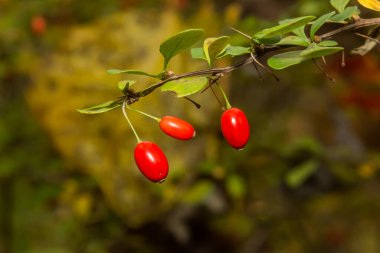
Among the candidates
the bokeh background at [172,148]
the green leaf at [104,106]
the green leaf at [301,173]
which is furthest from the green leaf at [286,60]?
the green leaf at [301,173]

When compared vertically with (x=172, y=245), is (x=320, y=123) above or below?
above

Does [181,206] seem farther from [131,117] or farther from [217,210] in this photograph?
[131,117]

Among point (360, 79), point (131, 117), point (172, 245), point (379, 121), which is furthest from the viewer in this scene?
point (379, 121)

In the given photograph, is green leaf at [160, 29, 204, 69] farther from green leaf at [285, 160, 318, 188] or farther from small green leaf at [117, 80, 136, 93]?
green leaf at [285, 160, 318, 188]

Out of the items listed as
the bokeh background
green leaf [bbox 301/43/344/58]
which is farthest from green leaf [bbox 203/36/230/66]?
the bokeh background

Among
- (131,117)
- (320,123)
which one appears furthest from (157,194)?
(320,123)

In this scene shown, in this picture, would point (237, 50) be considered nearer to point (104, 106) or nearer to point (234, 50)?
point (234, 50)
